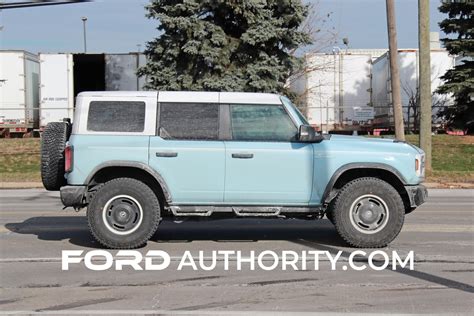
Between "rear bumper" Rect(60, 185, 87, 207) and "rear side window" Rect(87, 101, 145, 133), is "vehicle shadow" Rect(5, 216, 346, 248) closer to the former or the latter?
"rear bumper" Rect(60, 185, 87, 207)

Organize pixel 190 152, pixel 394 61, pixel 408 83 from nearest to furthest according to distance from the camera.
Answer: pixel 190 152 < pixel 394 61 < pixel 408 83

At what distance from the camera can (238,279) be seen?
653 cm

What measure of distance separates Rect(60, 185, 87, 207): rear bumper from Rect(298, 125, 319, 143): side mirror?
2886 mm

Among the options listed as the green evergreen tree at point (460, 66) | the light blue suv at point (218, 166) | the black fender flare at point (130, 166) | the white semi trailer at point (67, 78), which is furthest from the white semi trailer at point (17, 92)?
the black fender flare at point (130, 166)

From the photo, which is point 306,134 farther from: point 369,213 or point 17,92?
point 17,92

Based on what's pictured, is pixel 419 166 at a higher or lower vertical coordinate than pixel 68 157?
lower

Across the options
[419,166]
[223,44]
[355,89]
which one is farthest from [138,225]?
[355,89]

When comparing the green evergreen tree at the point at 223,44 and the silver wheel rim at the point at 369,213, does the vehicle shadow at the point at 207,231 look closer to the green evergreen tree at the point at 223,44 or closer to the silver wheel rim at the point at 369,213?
the silver wheel rim at the point at 369,213

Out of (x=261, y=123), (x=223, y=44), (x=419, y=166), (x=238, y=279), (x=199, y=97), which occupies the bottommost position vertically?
(x=238, y=279)

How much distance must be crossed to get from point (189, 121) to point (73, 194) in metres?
1.78

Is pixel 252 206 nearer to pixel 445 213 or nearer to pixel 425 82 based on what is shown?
pixel 445 213

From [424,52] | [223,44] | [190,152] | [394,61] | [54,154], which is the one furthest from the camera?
[223,44]

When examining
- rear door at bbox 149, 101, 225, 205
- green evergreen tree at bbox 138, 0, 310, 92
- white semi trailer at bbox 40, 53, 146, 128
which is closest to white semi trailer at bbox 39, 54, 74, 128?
white semi trailer at bbox 40, 53, 146, 128

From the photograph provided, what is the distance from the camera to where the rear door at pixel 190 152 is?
7.97 meters
